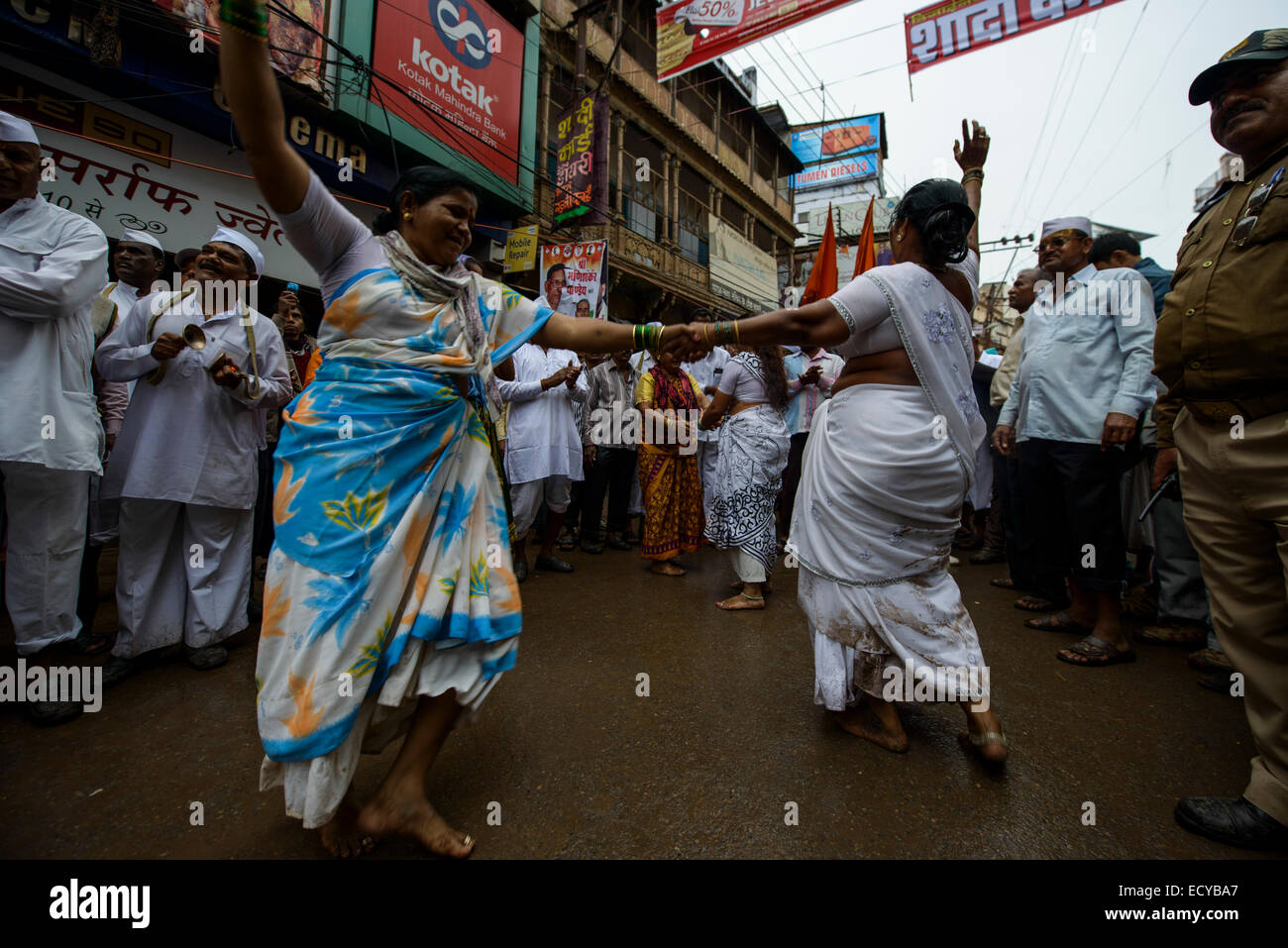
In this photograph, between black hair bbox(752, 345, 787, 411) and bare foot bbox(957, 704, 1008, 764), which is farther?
black hair bbox(752, 345, 787, 411)

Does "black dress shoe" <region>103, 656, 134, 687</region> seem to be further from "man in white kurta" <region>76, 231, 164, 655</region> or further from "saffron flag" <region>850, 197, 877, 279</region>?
"saffron flag" <region>850, 197, 877, 279</region>

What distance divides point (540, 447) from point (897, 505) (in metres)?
2.91

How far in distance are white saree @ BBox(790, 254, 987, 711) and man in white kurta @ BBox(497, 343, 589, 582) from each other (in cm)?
259

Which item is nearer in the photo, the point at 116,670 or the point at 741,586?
the point at 116,670

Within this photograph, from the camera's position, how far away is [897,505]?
201 cm

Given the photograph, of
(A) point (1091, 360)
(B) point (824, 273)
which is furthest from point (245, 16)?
(B) point (824, 273)

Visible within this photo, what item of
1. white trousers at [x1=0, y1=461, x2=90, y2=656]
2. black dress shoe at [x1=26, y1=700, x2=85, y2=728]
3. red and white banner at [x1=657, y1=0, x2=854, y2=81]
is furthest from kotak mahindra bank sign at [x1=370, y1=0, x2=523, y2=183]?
black dress shoe at [x1=26, y1=700, x2=85, y2=728]

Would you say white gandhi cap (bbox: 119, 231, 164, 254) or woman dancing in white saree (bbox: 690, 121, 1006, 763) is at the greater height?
white gandhi cap (bbox: 119, 231, 164, 254)

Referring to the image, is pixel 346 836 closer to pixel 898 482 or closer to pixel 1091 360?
pixel 898 482

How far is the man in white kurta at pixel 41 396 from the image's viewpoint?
2084 millimetres

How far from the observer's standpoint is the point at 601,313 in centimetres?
853

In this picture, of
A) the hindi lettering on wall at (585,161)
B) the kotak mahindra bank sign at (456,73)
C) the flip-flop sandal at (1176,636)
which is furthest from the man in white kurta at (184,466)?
the hindi lettering on wall at (585,161)

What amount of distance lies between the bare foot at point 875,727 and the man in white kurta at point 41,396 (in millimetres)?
3047

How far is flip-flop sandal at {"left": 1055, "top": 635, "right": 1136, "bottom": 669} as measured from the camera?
2.77m
